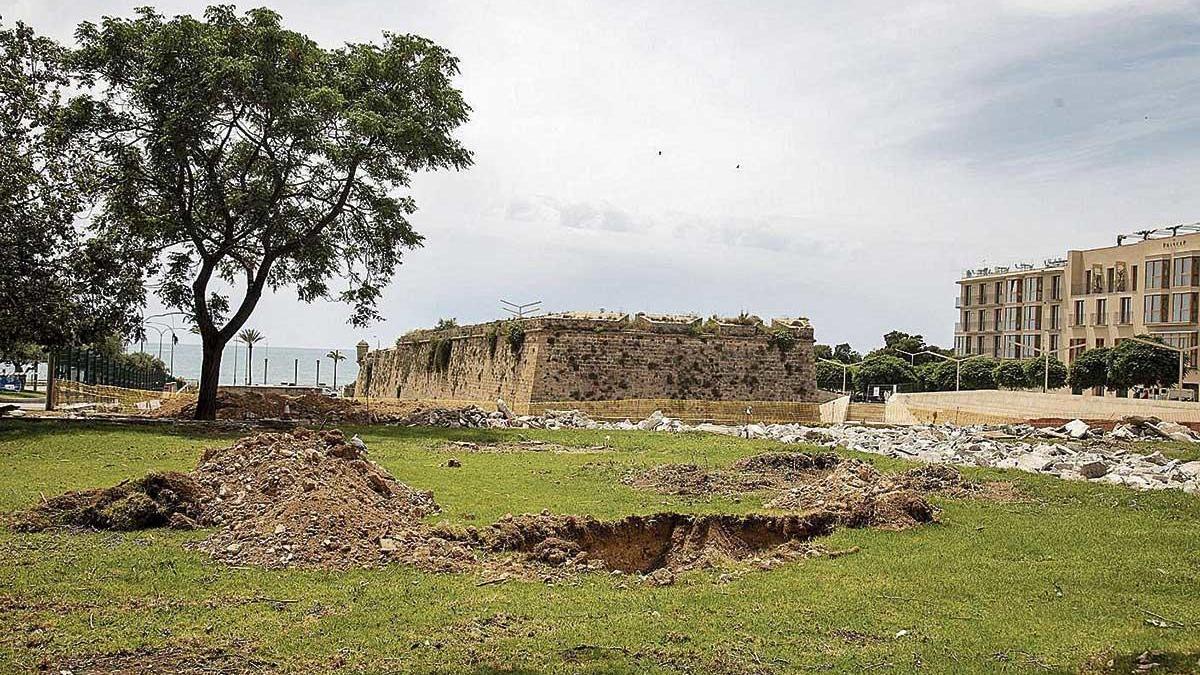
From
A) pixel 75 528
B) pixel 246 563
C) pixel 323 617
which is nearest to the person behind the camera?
pixel 323 617

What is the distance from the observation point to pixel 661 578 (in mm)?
8953

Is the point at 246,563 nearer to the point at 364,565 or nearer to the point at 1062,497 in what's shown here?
the point at 364,565

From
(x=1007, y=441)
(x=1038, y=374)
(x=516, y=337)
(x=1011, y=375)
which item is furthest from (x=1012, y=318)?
(x=1007, y=441)

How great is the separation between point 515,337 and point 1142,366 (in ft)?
113

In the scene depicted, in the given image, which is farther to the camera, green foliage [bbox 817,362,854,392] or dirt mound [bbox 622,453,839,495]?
green foliage [bbox 817,362,854,392]

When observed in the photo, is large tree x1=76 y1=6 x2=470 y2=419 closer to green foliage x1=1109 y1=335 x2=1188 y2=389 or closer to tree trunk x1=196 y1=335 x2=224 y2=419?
tree trunk x1=196 y1=335 x2=224 y2=419

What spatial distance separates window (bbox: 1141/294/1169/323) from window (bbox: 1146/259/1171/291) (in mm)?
645

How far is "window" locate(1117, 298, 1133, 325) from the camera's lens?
64.3 m

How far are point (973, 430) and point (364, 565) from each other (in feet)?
71.1

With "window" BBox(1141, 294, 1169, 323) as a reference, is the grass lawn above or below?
below

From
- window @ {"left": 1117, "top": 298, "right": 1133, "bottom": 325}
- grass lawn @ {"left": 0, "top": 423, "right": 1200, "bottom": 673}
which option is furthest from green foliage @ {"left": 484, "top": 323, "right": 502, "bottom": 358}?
window @ {"left": 1117, "top": 298, "right": 1133, "bottom": 325}

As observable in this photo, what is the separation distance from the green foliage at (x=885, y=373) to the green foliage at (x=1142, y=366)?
21.7 meters

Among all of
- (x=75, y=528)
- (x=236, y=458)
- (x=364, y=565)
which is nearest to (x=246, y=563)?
(x=364, y=565)

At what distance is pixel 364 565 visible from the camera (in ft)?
29.8
